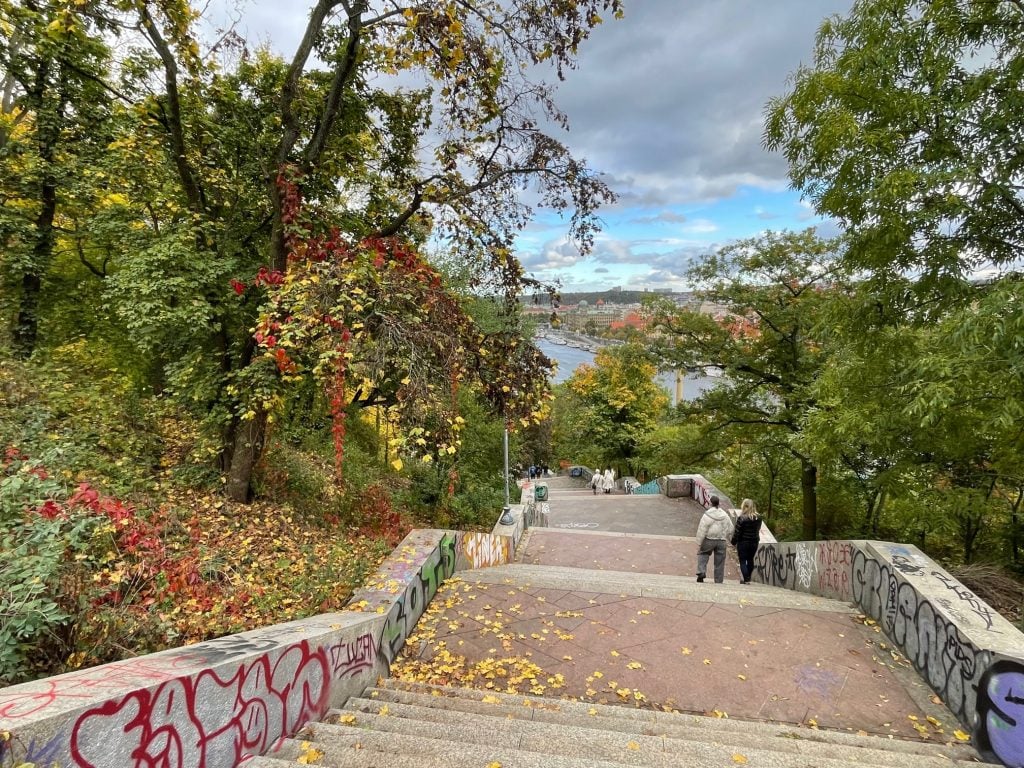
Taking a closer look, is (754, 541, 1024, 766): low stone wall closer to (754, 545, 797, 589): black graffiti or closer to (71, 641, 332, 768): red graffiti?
(754, 545, 797, 589): black graffiti

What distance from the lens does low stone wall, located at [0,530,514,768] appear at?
2039 millimetres

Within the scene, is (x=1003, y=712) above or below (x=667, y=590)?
above

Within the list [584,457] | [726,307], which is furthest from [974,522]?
[584,457]

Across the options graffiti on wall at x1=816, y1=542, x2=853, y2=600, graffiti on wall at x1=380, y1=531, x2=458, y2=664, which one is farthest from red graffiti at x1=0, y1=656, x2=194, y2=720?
graffiti on wall at x1=816, y1=542, x2=853, y2=600

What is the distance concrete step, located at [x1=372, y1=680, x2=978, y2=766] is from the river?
3467 millimetres

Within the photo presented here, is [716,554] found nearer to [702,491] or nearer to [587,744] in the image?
[587,744]

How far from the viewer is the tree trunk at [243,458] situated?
706cm

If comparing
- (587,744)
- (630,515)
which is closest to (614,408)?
(630,515)

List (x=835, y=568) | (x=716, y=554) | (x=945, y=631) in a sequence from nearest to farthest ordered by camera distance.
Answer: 1. (x=945, y=631)
2. (x=835, y=568)
3. (x=716, y=554)

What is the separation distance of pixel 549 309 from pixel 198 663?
16.7ft

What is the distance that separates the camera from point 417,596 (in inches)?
209

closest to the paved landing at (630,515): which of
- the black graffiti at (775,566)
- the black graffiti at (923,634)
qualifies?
the black graffiti at (775,566)

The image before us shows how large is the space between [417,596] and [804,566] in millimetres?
5865

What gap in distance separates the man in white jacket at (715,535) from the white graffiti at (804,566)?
3.91ft
